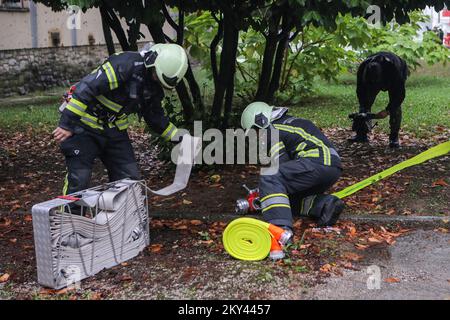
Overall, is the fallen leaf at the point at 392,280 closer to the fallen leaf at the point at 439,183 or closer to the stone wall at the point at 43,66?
the fallen leaf at the point at 439,183

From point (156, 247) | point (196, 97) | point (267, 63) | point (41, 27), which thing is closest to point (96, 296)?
point (156, 247)

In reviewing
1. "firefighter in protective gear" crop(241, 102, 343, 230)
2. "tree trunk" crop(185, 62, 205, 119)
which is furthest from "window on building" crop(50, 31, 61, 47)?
"firefighter in protective gear" crop(241, 102, 343, 230)

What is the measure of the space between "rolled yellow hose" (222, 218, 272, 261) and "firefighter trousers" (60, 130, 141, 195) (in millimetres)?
1103

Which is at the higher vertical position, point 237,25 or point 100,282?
point 237,25

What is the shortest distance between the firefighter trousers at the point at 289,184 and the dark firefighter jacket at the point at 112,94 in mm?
1195

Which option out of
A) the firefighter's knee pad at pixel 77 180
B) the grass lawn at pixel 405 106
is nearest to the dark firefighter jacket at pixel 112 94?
the firefighter's knee pad at pixel 77 180

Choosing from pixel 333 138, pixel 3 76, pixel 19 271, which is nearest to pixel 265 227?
pixel 19 271

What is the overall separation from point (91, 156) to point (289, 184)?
65.6 inches

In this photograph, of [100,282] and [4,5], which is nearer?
[100,282]

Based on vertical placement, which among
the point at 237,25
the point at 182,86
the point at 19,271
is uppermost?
the point at 237,25

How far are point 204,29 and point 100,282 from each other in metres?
6.27

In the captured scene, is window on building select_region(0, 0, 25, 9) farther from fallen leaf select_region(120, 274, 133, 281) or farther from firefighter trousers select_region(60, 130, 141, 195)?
fallen leaf select_region(120, 274, 133, 281)

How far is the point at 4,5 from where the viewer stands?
54.2 ft
